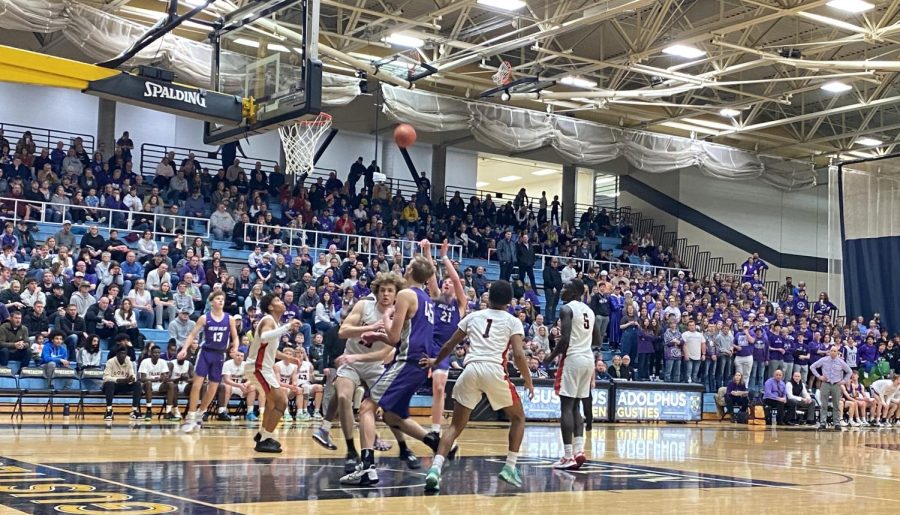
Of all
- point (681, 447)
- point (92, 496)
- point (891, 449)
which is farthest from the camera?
point (891, 449)

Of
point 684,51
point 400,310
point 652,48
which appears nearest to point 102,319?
point 400,310

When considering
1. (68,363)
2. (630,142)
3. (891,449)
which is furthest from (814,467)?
(630,142)

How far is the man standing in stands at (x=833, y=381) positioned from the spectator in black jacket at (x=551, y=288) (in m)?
7.00

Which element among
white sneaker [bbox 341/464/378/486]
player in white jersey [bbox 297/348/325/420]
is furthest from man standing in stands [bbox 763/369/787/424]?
white sneaker [bbox 341/464/378/486]

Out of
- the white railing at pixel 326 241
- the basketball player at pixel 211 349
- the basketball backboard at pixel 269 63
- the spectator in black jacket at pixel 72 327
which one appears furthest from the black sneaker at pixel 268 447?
the white railing at pixel 326 241

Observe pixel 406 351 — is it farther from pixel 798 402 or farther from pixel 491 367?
pixel 798 402

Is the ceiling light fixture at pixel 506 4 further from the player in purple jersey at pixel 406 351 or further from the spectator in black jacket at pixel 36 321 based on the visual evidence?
the player in purple jersey at pixel 406 351

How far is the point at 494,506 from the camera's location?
7.52m

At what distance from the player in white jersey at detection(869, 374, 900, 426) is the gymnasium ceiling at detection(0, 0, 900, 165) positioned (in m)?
8.27

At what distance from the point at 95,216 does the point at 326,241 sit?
6375mm

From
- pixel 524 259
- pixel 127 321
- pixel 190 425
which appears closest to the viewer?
Answer: pixel 190 425

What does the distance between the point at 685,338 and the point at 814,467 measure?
13604 millimetres

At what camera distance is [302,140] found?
18.6 m

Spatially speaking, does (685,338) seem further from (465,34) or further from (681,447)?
(681,447)
